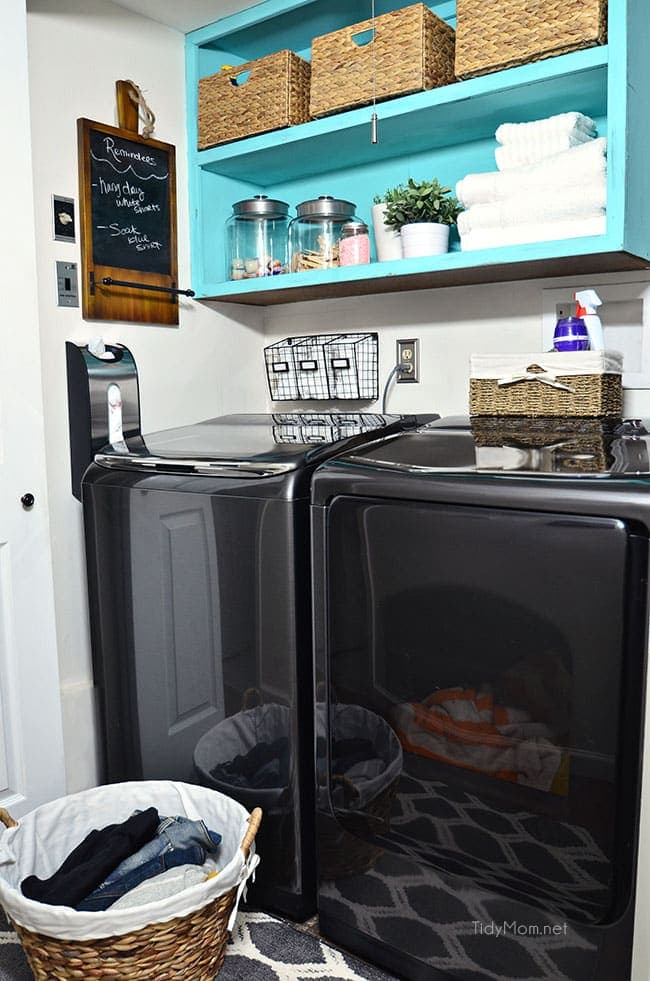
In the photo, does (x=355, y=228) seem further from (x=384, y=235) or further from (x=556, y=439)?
(x=556, y=439)

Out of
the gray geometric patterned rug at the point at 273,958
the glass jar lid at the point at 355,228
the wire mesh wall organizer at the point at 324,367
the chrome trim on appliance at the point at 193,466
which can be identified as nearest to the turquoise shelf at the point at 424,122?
the glass jar lid at the point at 355,228

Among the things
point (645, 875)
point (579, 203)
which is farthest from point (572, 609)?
point (579, 203)

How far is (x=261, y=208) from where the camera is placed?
91.8 inches

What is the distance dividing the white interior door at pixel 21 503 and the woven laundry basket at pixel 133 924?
0.33m

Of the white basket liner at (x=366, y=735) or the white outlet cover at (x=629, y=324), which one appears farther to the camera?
the white outlet cover at (x=629, y=324)

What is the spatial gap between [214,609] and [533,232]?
109cm

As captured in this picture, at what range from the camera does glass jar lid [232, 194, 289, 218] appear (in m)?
2.33

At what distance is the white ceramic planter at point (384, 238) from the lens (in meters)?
2.11

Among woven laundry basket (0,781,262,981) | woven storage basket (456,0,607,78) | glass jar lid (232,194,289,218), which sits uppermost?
woven storage basket (456,0,607,78)

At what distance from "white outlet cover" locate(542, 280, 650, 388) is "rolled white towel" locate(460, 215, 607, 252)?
285 millimetres

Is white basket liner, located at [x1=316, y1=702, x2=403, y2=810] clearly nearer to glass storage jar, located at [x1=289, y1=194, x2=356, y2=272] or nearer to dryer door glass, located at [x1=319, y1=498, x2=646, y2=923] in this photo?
dryer door glass, located at [x1=319, y1=498, x2=646, y2=923]

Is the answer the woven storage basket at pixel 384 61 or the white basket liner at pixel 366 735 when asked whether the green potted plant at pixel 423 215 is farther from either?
the white basket liner at pixel 366 735

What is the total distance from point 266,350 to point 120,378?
22.0 inches

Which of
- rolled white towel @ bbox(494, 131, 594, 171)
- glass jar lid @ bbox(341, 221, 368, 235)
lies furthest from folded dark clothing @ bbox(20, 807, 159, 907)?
rolled white towel @ bbox(494, 131, 594, 171)
